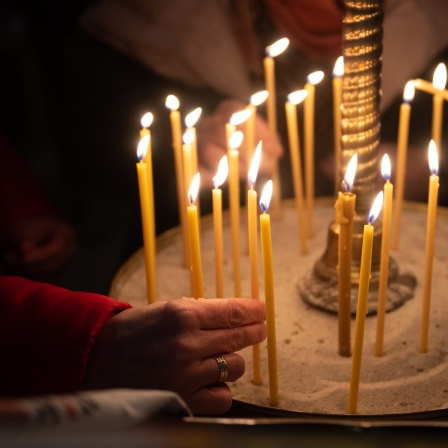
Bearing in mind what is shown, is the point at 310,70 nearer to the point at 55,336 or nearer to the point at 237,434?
the point at 55,336

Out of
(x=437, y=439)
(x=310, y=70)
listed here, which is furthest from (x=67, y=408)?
(x=310, y=70)

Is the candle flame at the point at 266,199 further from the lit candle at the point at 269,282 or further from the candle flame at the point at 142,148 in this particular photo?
the candle flame at the point at 142,148

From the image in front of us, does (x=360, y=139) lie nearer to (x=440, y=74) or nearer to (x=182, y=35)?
(x=440, y=74)

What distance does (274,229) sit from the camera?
3.79 ft

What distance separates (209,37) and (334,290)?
69cm

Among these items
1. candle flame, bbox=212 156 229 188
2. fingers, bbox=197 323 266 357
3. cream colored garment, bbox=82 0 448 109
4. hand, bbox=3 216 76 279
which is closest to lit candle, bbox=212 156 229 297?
candle flame, bbox=212 156 229 188

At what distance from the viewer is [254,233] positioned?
0.78 m

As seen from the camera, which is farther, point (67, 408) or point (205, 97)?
point (205, 97)

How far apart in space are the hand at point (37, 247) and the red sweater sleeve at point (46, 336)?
0.47m

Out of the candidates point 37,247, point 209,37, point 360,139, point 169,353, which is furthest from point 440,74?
point 37,247

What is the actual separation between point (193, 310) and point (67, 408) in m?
0.26

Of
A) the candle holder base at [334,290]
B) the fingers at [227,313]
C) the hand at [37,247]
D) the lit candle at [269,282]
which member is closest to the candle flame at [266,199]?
the lit candle at [269,282]

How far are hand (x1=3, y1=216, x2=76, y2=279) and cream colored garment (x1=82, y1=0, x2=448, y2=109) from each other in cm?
41

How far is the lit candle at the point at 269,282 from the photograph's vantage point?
708mm
